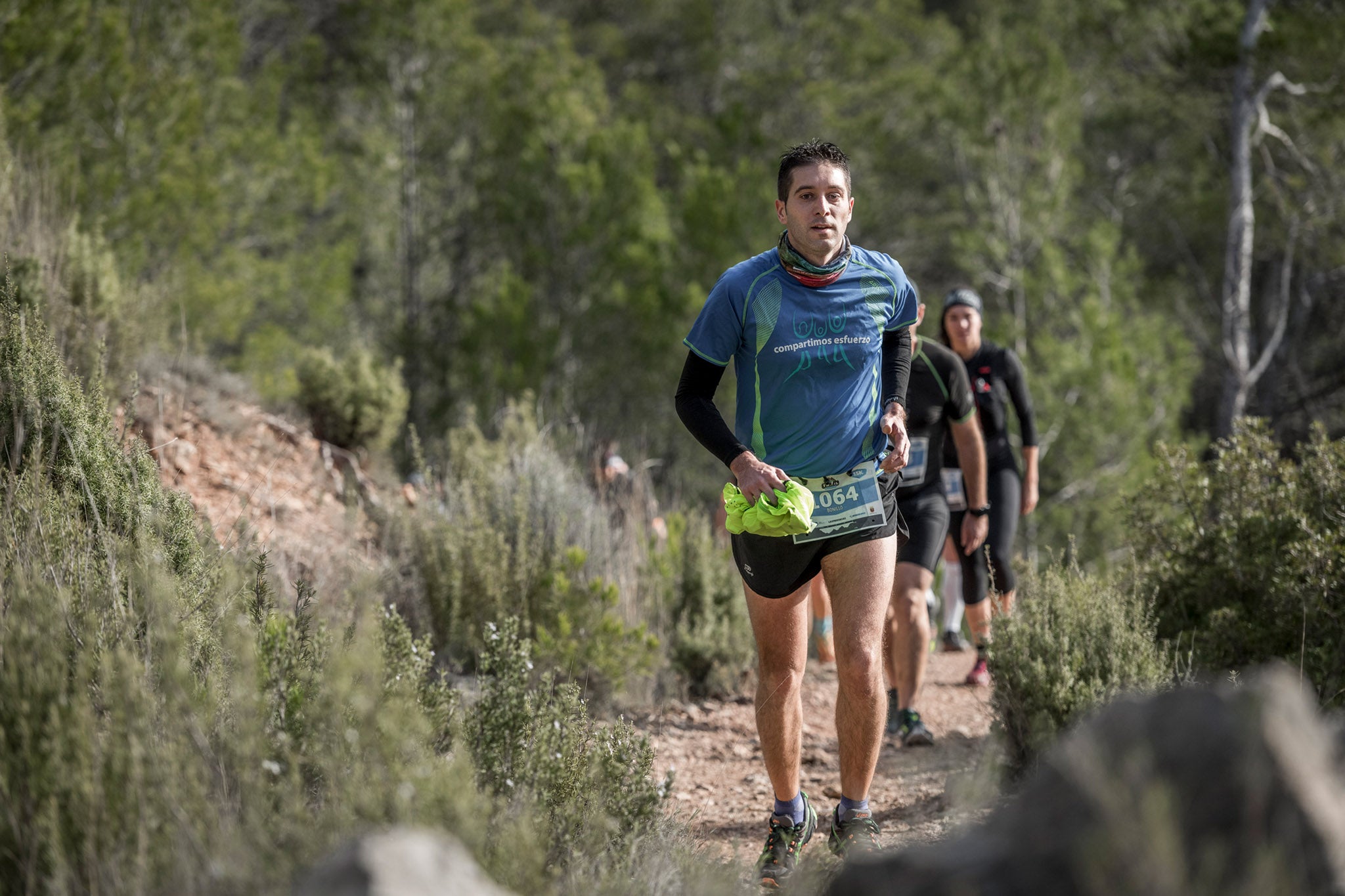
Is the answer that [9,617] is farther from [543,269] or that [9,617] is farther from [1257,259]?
[1257,259]

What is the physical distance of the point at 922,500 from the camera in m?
4.53

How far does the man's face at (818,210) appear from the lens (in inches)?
119

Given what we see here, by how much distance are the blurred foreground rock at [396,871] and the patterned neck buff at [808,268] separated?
1.95 metres

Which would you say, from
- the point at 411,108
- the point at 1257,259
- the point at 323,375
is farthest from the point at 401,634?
the point at 1257,259

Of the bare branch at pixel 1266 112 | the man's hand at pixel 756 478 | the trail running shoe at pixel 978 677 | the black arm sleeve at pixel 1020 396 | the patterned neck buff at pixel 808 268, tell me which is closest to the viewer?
the man's hand at pixel 756 478

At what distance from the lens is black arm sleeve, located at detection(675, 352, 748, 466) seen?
2979 mm

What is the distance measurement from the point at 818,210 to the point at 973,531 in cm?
233

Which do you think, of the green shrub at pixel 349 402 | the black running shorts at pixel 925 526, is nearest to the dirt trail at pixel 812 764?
the black running shorts at pixel 925 526

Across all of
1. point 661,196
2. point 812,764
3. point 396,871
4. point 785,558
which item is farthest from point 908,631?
point 661,196

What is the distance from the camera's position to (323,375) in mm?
8117

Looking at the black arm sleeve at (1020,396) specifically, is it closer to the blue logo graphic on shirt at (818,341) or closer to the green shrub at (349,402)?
the blue logo graphic on shirt at (818,341)

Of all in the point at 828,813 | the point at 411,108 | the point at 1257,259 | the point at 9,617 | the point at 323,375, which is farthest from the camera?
the point at 1257,259

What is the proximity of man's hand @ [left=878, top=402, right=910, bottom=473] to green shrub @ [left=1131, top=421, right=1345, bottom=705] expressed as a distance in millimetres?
1555

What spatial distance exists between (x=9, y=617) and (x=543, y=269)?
41.3 ft
